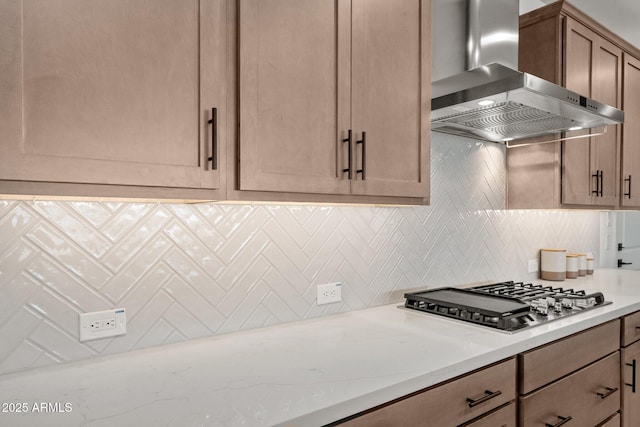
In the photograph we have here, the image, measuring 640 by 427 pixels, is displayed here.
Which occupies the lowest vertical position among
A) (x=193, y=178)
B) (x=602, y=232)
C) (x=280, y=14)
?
(x=602, y=232)

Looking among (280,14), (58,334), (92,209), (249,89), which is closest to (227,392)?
(58,334)

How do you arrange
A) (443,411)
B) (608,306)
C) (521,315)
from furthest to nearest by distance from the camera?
1. (608,306)
2. (521,315)
3. (443,411)

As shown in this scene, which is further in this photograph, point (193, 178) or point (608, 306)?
point (608, 306)

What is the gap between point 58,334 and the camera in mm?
1228

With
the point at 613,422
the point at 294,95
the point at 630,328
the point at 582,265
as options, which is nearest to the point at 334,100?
the point at 294,95

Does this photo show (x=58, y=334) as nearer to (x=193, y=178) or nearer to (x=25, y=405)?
(x=25, y=405)

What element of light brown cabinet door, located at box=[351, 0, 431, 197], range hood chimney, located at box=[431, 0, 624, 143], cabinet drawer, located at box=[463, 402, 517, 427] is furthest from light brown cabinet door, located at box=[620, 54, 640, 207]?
cabinet drawer, located at box=[463, 402, 517, 427]

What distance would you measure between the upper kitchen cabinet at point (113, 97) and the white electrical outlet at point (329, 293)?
2.55 feet

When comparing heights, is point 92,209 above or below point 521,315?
above

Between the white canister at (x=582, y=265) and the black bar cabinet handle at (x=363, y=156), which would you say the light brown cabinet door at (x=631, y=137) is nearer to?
the white canister at (x=582, y=265)

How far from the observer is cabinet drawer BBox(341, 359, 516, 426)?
111 cm

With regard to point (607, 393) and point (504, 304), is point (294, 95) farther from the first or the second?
point (607, 393)

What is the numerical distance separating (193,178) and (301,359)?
2.03 ft

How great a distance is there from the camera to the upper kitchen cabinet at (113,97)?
905 millimetres
